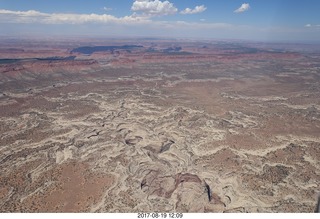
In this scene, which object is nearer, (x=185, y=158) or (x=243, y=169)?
(x=243, y=169)

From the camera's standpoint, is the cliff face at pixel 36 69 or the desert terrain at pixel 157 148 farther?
the cliff face at pixel 36 69

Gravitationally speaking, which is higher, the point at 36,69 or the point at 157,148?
the point at 36,69

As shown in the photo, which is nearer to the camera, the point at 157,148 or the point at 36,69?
the point at 157,148

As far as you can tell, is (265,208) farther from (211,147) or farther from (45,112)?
(45,112)

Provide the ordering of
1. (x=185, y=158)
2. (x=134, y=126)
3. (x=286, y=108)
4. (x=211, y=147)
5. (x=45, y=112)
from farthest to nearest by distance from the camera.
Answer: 1. (x=286, y=108)
2. (x=45, y=112)
3. (x=134, y=126)
4. (x=211, y=147)
5. (x=185, y=158)

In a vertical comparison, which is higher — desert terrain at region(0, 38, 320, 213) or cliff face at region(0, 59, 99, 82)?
cliff face at region(0, 59, 99, 82)

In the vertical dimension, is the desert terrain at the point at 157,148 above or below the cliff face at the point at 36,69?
below

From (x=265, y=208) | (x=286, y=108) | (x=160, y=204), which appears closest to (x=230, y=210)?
(x=265, y=208)

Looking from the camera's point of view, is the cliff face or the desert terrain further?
the cliff face
